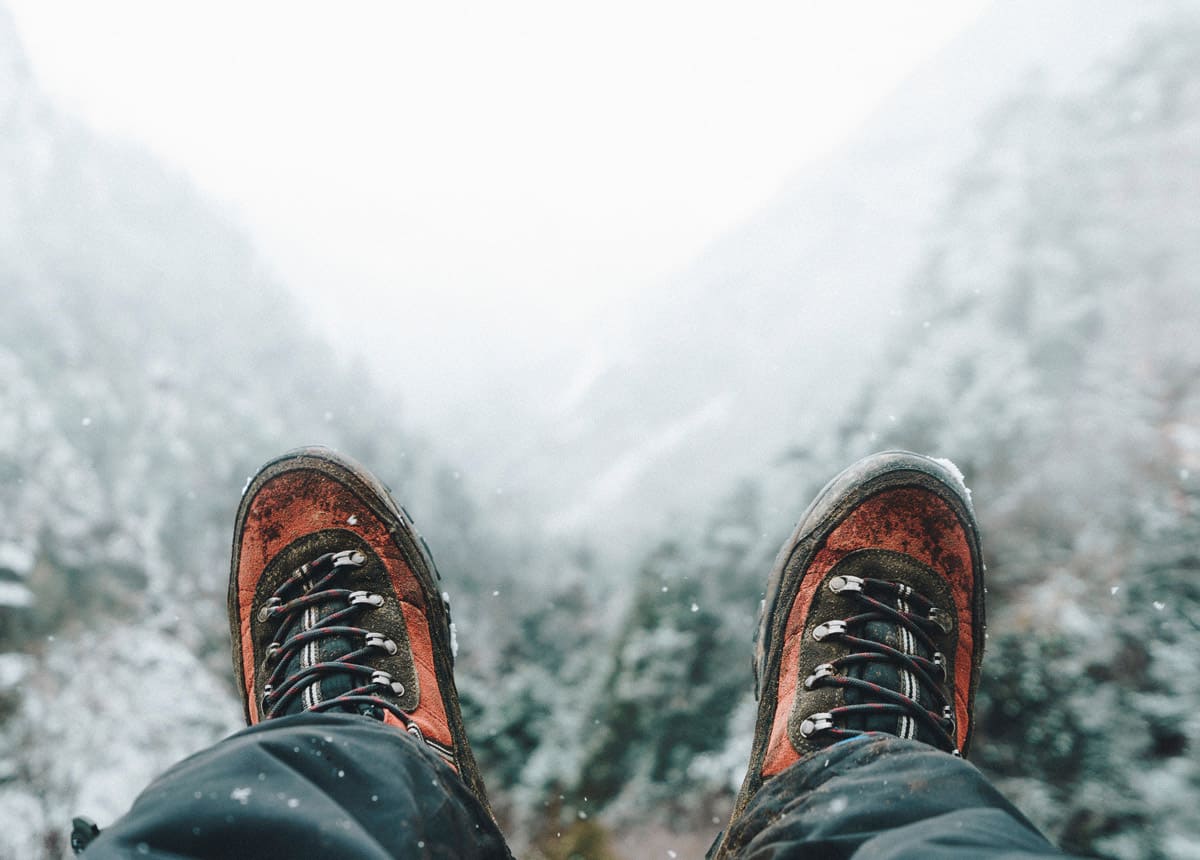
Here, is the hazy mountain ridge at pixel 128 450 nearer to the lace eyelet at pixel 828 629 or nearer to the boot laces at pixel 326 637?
the boot laces at pixel 326 637

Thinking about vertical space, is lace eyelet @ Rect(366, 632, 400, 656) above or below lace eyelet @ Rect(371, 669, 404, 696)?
above

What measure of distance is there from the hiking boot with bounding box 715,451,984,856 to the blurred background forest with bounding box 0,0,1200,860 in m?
0.16

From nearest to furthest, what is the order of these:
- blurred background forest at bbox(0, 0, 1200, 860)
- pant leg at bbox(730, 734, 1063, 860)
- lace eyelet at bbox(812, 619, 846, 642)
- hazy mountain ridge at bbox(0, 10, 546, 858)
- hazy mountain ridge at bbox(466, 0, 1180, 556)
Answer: pant leg at bbox(730, 734, 1063, 860) < lace eyelet at bbox(812, 619, 846, 642) < blurred background forest at bbox(0, 0, 1200, 860) < hazy mountain ridge at bbox(0, 10, 546, 858) < hazy mountain ridge at bbox(466, 0, 1180, 556)

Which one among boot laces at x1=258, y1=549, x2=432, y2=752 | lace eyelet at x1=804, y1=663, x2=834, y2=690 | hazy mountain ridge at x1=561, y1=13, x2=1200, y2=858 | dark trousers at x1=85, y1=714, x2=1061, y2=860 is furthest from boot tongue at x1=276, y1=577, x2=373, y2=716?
lace eyelet at x1=804, y1=663, x2=834, y2=690

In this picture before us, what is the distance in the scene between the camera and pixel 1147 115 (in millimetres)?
1338

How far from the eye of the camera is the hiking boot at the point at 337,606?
38.5 inches

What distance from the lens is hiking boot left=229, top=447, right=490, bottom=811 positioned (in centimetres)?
98

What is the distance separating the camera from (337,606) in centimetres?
107

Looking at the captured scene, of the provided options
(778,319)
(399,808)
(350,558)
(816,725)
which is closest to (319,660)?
(350,558)

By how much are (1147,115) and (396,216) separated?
162cm

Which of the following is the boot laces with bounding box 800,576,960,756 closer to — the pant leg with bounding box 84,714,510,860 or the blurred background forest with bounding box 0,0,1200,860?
the blurred background forest with bounding box 0,0,1200,860

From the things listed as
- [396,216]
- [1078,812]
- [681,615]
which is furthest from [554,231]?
[1078,812]

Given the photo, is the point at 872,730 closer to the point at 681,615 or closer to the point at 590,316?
the point at 681,615

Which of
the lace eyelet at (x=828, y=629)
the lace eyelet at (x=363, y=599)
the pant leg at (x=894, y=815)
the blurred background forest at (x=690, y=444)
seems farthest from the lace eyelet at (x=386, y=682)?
the lace eyelet at (x=828, y=629)
